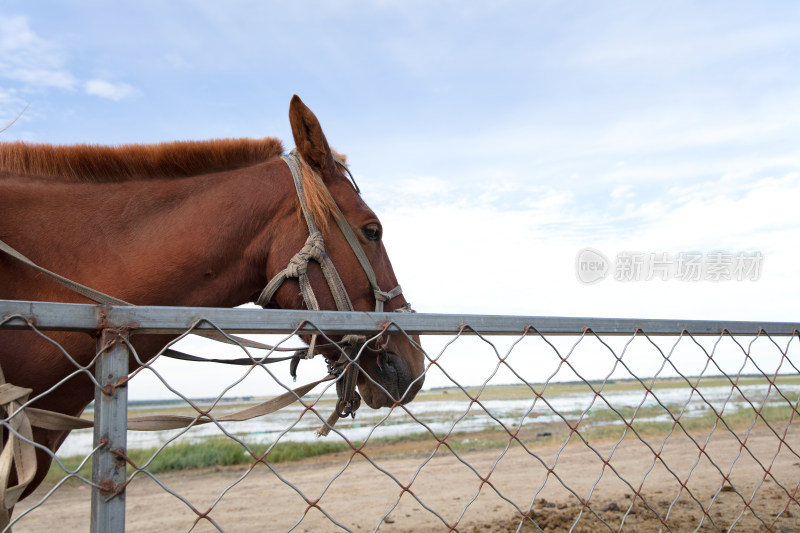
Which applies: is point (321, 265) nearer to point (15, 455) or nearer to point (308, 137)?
point (308, 137)

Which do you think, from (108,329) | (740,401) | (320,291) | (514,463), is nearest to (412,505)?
(514,463)

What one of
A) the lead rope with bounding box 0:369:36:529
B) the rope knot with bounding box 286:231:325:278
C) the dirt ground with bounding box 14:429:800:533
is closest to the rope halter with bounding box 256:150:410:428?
the rope knot with bounding box 286:231:325:278

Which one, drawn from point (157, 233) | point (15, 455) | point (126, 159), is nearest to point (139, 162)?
point (126, 159)

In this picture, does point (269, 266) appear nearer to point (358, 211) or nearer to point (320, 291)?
point (320, 291)

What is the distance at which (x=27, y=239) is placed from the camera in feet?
6.81

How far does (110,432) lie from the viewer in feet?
3.67

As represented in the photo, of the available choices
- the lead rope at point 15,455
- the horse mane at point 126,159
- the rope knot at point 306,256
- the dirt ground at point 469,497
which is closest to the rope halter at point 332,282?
the rope knot at point 306,256

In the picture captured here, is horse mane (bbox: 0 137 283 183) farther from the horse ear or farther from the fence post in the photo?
the fence post

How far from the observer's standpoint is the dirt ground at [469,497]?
4336mm

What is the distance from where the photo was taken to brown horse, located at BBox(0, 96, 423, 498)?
204 centimetres

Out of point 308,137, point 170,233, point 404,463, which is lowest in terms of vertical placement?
point 404,463

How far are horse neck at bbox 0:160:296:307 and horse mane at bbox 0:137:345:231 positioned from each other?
7cm

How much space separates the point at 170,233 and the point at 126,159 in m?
0.46

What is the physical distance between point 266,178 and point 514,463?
763 centimetres
